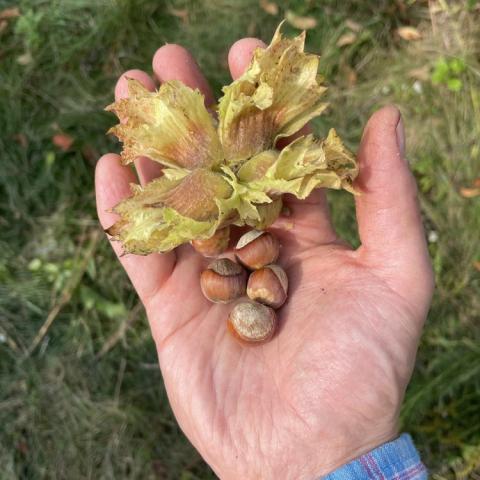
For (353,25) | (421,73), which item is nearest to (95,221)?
(353,25)

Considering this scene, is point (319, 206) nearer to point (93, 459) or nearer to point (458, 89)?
point (458, 89)

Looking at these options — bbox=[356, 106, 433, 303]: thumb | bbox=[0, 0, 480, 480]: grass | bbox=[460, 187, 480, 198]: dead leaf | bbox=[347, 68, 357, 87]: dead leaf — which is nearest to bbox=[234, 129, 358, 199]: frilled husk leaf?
bbox=[356, 106, 433, 303]: thumb

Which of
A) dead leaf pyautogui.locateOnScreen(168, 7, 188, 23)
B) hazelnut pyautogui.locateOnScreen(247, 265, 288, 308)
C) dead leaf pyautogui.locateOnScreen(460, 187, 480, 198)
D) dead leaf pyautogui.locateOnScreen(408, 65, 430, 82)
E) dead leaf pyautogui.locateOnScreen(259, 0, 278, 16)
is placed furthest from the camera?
dead leaf pyautogui.locateOnScreen(168, 7, 188, 23)

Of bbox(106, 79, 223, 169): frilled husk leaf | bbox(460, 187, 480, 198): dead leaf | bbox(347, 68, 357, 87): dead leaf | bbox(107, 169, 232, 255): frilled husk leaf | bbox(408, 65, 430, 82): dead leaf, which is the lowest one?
bbox(460, 187, 480, 198): dead leaf

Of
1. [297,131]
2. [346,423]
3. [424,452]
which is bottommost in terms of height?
[424,452]

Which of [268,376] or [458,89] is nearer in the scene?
[268,376]

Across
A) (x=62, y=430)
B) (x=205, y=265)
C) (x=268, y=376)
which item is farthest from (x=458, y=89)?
(x=62, y=430)

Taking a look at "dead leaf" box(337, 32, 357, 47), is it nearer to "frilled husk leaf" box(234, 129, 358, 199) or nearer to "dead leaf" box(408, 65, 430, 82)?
"dead leaf" box(408, 65, 430, 82)
